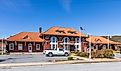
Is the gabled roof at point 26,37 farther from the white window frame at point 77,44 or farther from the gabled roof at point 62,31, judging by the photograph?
the white window frame at point 77,44

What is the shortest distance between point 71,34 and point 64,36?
7.97 ft

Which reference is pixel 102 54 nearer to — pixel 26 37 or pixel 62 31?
pixel 26 37

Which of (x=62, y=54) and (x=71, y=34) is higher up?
(x=71, y=34)

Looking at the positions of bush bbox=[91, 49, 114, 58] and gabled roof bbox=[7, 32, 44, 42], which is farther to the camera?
gabled roof bbox=[7, 32, 44, 42]

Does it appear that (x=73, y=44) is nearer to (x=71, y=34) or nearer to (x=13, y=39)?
(x=71, y=34)

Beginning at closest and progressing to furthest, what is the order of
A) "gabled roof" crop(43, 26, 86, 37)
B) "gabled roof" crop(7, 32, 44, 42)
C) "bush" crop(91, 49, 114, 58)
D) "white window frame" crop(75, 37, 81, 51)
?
"bush" crop(91, 49, 114, 58) < "gabled roof" crop(7, 32, 44, 42) < "gabled roof" crop(43, 26, 86, 37) < "white window frame" crop(75, 37, 81, 51)

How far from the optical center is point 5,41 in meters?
64.8

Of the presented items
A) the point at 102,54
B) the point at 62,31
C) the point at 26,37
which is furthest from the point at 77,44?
the point at 102,54

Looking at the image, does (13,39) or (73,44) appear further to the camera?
(73,44)

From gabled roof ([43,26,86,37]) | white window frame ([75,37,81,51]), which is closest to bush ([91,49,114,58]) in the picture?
gabled roof ([43,26,86,37])

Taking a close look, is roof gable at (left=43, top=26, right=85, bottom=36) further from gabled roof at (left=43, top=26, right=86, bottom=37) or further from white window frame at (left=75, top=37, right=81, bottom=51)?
white window frame at (left=75, top=37, right=81, bottom=51)

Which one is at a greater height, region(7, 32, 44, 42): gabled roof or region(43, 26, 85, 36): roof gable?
region(43, 26, 85, 36): roof gable

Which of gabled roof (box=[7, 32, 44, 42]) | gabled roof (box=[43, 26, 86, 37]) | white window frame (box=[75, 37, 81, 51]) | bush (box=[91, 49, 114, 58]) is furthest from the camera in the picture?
white window frame (box=[75, 37, 81, 51])

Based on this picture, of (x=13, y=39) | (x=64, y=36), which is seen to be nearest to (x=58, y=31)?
(x=64, y=36)
